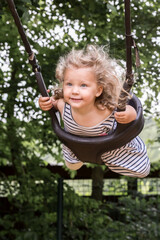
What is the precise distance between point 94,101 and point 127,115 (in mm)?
201

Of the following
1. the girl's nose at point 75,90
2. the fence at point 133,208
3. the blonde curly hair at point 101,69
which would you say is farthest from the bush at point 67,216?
the girl's nose at point 75,90

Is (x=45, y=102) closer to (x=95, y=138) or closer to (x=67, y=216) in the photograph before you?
(x=95, y=138)

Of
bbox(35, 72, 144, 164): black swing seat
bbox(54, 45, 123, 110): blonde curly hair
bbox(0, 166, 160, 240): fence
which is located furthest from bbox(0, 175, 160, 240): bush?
bbox(54, 45, 123, 110): blonde curly hair

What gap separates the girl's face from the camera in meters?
1.73

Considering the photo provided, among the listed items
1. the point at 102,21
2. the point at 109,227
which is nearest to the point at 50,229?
the point at 109,227

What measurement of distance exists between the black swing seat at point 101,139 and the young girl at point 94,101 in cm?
5

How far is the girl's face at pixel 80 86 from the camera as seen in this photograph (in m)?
1.73

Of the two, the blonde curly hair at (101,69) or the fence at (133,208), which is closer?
the blonde curly hair at (101,69)

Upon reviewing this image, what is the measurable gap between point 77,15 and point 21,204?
2.05 meters

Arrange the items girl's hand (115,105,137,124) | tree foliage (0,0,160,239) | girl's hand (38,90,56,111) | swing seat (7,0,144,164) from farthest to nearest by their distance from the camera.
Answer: tree foliage (0,0,160,239)
girl's hand (38,90,56,111)
swing seat (7,0,144,164)
girl's hand (115,105,137,124)

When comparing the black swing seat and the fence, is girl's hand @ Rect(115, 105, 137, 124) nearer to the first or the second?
the black swing seat

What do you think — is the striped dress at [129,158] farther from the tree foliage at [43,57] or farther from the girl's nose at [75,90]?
the tree foliage at [43,57]

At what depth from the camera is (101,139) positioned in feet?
6.00

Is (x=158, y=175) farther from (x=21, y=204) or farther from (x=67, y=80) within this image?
(x=67, y=80)
